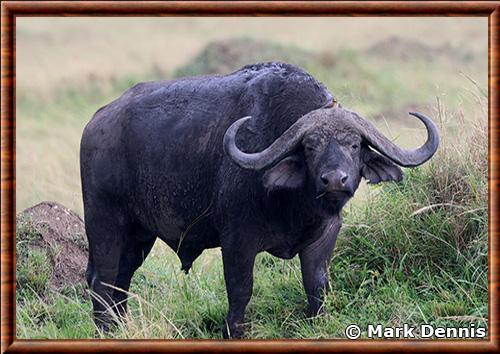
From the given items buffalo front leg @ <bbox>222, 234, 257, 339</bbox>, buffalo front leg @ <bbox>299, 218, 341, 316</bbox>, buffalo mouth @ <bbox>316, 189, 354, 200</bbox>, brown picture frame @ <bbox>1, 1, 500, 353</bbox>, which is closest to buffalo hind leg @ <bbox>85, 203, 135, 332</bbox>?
buffalo front leg @ <bbox>222, 234, 257, 339</bbox>

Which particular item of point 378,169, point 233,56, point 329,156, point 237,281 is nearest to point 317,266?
point 237,281

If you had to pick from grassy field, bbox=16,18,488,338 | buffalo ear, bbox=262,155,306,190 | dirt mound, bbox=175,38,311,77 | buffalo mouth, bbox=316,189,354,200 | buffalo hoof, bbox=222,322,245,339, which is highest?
dirt mound, bbox=175,38,311,77

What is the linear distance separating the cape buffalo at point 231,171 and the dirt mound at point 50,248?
0.48 m

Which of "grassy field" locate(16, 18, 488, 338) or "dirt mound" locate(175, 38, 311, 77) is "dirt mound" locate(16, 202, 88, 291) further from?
"dirt mound" locate(175, 38, 311, 77)

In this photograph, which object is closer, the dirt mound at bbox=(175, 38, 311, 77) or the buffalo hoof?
the buffalo hoof

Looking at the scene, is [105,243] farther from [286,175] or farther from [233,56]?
[233,56]

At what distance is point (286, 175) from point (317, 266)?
932 mm

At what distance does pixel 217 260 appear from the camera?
8516 millimetres

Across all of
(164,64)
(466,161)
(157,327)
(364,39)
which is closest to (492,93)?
(466,161)

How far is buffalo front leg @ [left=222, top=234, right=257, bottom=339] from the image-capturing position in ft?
21.2

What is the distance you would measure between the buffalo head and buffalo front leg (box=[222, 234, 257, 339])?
587 mm

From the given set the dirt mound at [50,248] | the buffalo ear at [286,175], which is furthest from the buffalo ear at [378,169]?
the dirt mound at [50,248]
